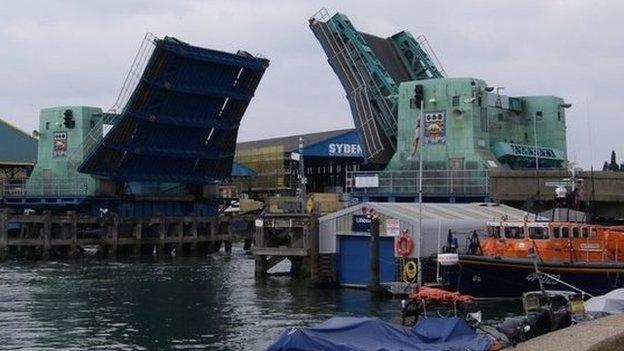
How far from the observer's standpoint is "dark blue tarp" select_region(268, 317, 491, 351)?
15164 millimetres

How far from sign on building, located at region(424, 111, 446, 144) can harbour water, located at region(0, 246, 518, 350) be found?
12.0 metres

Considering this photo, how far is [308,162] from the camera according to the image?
77062mm

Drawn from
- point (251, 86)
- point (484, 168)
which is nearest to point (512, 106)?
point (484, 168)

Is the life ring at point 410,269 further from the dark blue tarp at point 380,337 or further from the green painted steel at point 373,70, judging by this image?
the green painted steel at point 373,70

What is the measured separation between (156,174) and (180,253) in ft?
16.1

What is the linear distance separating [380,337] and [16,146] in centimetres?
5551

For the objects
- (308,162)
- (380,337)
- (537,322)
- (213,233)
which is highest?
(308,162)

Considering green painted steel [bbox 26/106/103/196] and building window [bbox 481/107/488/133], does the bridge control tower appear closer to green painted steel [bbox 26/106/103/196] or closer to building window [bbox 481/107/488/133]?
building window [bbox 481/107/488/133]

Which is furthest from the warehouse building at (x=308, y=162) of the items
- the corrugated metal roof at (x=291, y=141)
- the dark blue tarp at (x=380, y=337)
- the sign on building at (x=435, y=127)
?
the dark blue tarp at (x=380, y=337)

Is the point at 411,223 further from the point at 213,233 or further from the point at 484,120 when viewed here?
the point at 213,233

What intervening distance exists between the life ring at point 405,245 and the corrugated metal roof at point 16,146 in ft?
140

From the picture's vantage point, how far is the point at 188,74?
156 feet

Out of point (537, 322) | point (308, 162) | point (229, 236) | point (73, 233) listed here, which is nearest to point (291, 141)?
point (308, 162)

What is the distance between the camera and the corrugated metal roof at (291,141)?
7675 centimetres
